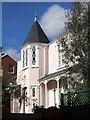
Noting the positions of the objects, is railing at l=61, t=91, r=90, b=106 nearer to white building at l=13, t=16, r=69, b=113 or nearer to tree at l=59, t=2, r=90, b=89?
tree at l=59, t=2, r=90, b=89

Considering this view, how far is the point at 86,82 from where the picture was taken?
14.0 m

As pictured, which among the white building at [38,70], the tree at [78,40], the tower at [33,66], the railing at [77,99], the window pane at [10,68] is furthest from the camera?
the window pane at [10,68]

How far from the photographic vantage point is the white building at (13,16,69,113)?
24094 millimetres

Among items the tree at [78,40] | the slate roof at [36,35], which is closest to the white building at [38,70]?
the slate roof at [36,35]

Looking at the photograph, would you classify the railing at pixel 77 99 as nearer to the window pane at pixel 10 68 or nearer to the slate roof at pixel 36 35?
the slate roof at pixel 36 35

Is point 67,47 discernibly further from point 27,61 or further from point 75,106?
point 27,61

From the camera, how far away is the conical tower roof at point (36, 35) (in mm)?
26234

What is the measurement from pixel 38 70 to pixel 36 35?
2.87m

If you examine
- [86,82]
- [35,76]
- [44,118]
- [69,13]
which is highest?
[69,13]

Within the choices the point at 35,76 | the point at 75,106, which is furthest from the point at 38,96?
the point at 75,106

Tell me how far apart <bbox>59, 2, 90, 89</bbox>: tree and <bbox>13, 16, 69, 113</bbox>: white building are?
820 centimetres

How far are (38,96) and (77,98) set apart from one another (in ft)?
44.0

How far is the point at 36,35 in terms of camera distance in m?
26.6

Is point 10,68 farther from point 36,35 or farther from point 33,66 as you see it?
point 33,66
